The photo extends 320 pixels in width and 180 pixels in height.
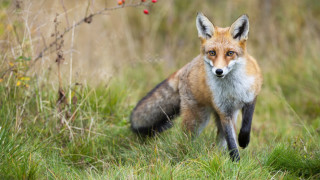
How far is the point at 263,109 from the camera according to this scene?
22.2ft

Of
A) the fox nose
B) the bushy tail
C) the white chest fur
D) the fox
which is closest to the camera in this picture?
the fox nose

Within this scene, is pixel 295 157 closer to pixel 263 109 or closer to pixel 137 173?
pixel 137 173

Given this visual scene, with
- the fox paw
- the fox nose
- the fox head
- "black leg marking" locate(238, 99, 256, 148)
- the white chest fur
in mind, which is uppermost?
the fox head

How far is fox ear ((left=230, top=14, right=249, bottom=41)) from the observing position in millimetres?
4035

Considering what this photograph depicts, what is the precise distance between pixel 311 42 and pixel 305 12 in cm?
113

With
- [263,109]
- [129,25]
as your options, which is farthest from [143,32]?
[263,109]

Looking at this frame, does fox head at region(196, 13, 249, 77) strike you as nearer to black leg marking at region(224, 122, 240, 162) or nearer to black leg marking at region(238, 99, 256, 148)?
black leg marking at region(238, 99, 256, 148)

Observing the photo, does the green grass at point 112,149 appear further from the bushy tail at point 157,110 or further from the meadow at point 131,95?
the bushy tail at point 157,110

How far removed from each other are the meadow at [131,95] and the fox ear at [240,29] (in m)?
1.07

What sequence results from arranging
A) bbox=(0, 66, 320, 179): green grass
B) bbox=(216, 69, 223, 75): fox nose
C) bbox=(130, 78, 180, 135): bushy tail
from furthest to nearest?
bbox=(130, 78, 180, 135): bushy tail < bbox=(216, 69, 223, 75): fox nose < bbox=(0, 66, 320, 179): green grass

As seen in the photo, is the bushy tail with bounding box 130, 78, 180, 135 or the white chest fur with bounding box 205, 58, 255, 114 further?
the bushy tail with bounding box 130, 78, 180, 135

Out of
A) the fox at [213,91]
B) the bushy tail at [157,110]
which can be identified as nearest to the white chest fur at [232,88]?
the fox at [213,91]

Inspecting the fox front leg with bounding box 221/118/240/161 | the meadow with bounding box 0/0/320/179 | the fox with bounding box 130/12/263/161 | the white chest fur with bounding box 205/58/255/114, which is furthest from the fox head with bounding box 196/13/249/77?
the meadow with bounding box 0/0/320/179

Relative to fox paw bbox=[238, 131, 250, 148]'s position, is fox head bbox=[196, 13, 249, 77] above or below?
above
